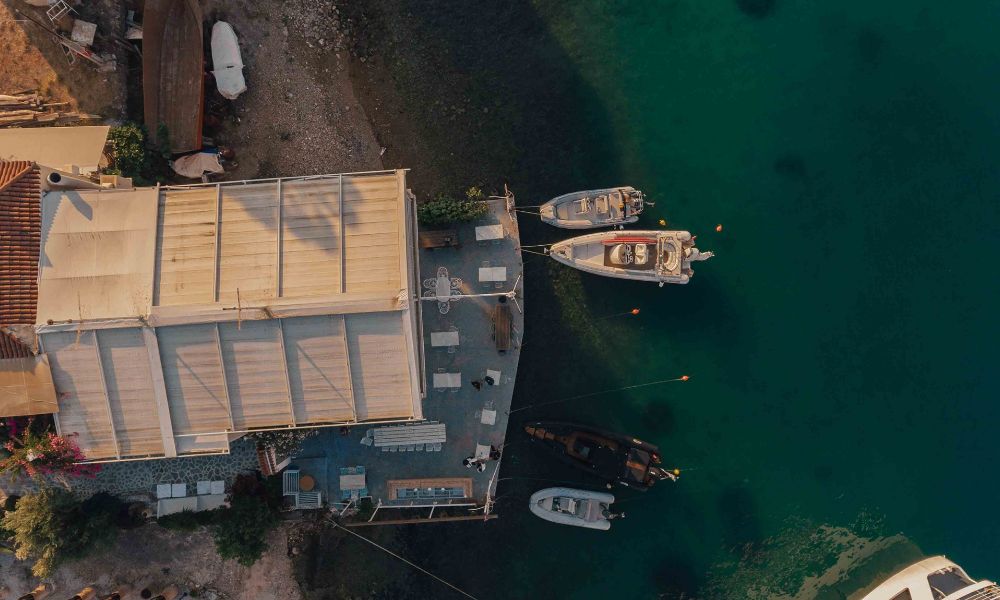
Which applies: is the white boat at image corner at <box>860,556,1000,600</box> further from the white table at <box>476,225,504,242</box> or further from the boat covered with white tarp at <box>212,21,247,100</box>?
the boat covered with white tarp at <box>212,21,247,100</box>

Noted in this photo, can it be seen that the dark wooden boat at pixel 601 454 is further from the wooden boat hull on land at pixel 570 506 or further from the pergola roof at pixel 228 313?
the pergola roof at pixel 228 313

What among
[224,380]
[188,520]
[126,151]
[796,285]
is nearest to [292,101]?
[126,151]

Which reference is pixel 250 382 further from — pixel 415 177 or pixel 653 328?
pixel 653 328

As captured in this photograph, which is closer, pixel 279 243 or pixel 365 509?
pixel 279 243

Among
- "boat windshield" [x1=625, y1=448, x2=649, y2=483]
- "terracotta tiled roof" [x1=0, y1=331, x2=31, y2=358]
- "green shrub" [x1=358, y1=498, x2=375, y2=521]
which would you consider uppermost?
"terracotta tiled roof" [x1=0, y1=331, x2=31, y2=358]

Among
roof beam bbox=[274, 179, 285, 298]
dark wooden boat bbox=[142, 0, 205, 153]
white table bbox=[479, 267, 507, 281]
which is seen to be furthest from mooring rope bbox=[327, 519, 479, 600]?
dark wooden boat bbox=[142, 0, 205, 153]

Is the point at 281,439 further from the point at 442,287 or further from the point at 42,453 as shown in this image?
the point at 442,287
